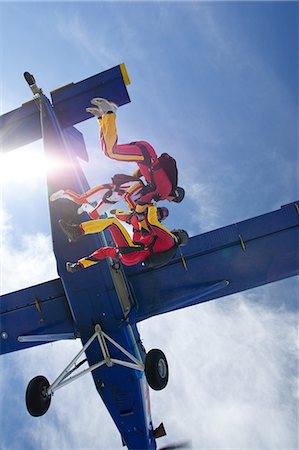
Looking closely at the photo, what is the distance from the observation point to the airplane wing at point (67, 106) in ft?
26.5

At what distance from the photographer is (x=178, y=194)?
5594 mm

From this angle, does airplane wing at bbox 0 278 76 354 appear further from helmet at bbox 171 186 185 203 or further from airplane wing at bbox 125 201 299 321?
helmet at bbox 171 186 185 203

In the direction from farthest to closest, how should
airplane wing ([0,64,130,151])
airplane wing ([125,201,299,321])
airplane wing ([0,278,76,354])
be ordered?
airplane wing ([0,278,76,354])
airplane wing ([125,201,299,321])
airplane wing ([0,64,130,151])

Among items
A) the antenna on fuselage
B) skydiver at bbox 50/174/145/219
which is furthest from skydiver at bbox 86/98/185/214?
the antenna on fuselage

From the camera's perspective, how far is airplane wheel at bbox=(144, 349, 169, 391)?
21.4 feet

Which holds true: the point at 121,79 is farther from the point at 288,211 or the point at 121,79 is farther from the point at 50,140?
the point at 288,211

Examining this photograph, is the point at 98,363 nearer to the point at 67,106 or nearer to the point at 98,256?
the point at 98,256

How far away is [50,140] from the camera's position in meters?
8.55

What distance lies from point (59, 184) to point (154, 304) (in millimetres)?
3655

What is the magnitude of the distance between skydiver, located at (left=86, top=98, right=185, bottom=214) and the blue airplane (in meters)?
2.59

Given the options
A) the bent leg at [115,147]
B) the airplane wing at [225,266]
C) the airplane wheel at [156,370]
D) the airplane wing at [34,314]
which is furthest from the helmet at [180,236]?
the airplane wing at [34,314]

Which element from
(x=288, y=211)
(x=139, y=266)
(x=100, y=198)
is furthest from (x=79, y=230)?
(x=288, y=211)

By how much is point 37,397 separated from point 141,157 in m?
4.98

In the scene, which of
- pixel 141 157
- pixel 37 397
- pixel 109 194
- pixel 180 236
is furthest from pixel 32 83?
pixel 37 397
